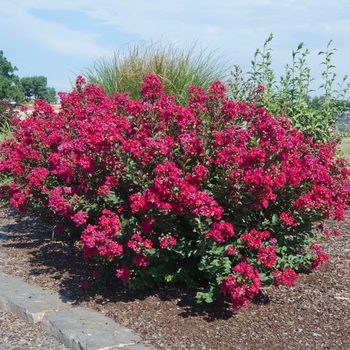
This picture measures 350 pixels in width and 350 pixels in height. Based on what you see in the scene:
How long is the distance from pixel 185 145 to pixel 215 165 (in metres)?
0.34

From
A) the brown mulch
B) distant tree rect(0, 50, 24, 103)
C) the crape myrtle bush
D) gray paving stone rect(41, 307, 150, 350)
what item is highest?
distant tree rect(0, 50, 24, 103)

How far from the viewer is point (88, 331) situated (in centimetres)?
326

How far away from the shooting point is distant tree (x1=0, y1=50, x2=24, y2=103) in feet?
132

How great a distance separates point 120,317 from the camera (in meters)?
3.49

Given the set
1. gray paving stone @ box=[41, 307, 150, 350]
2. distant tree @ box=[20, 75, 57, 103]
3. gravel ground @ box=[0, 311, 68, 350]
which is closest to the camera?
A: gray paving stone @ box=[41, 307, 150, 350]

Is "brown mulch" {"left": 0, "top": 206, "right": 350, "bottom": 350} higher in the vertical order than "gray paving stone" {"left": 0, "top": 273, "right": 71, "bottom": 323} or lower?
higher

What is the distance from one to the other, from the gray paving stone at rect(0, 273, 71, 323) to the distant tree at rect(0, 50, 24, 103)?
3691 centimetres

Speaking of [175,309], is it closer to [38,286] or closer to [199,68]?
[38,286]

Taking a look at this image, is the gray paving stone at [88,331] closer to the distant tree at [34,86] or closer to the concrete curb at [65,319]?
the concrete curb at [65,319]

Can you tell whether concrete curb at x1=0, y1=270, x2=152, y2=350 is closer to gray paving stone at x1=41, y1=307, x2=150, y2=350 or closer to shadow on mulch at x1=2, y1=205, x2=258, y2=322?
gray paving stone at x1=41, y1=307, x2=150, y2=350

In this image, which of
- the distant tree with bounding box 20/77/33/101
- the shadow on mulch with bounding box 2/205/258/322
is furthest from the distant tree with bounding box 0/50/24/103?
the shadow on mulch with bounding box 2/205/258/322

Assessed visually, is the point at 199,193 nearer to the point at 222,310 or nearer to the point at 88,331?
the point at 222,310

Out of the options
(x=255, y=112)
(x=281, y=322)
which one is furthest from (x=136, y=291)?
(x=255, y=112)

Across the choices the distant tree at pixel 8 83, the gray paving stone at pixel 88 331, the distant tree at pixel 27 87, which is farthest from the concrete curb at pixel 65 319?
the distant tree at pixel 27 87
